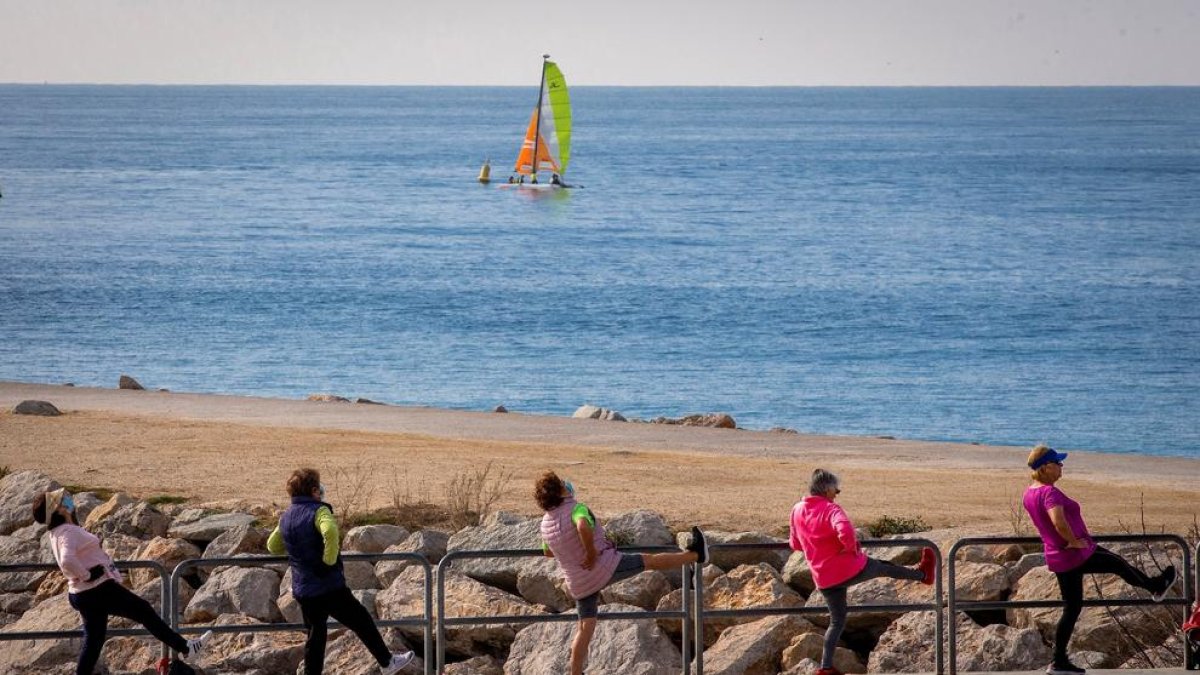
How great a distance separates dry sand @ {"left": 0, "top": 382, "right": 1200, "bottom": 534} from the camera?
18.2 metres

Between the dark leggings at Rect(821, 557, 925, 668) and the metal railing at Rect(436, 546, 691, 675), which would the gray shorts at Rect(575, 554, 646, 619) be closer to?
the metal railing at Rect(436, 546, 691, 675)

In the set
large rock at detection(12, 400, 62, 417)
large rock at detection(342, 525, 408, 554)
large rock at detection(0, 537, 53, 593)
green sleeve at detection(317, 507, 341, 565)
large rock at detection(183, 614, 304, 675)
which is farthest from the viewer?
large rock at detection(12, 400, 62, 417)

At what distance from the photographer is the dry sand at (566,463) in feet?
59.6

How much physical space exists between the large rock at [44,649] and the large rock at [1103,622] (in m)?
7.54

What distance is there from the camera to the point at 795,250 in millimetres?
71625

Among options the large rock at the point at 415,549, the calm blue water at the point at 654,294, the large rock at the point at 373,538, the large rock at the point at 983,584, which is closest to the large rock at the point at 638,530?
the large rock at the point at 415,549

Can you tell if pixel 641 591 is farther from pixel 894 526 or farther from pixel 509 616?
pixel 894 526

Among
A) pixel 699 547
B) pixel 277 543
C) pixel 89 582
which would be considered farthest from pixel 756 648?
pixel 89 582

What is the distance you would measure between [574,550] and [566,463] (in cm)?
1145

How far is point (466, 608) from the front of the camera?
1313cm

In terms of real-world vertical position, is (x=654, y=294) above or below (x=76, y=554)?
below

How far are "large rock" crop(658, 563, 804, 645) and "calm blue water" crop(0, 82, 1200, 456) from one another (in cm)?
2127

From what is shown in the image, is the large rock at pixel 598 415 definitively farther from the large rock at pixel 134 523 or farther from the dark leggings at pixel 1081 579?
the dark leggings at pixel 1081 579

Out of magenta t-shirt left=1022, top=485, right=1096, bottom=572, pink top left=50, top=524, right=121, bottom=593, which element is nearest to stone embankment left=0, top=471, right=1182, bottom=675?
magenta t-shirt left=1022, top=485, right=1096, bottom=572
